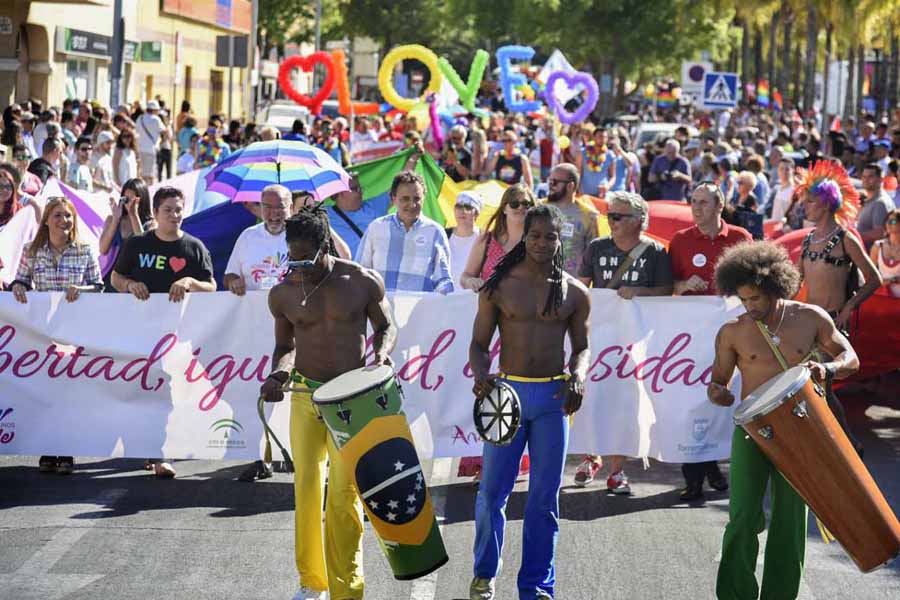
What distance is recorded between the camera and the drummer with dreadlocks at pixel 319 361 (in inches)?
277

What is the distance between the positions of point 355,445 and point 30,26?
2886cm

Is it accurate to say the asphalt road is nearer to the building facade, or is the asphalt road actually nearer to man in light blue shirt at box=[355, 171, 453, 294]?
man in light blue shirt at box=[355, 171, 453, 294]

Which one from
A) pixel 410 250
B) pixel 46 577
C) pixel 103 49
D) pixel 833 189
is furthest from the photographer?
pixel 103 49

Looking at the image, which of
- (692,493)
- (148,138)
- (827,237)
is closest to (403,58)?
(148,138)

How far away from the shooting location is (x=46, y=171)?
15.3m

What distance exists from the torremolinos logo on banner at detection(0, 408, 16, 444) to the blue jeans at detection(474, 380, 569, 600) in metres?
3.92

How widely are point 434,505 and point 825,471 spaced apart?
3.21m

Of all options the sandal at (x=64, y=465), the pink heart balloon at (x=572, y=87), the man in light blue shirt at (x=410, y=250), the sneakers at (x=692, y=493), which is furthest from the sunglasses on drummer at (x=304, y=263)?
the pink heart balloon at (x=572, y=87)

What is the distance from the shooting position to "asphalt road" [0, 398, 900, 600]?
753cm

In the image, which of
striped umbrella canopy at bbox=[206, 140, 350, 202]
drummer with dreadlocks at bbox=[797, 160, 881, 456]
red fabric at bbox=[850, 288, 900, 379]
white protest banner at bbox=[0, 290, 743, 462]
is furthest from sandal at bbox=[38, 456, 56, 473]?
red fabric at bbox=[850, 288, 900, 379]

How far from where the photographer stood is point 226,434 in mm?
9836

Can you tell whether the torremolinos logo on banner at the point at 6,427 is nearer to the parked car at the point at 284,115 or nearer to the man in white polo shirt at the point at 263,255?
the man in white polo shirt at the point at 263,255

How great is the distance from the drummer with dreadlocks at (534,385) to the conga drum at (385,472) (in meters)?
0.34

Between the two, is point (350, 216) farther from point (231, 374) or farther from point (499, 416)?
point (499, 416)
